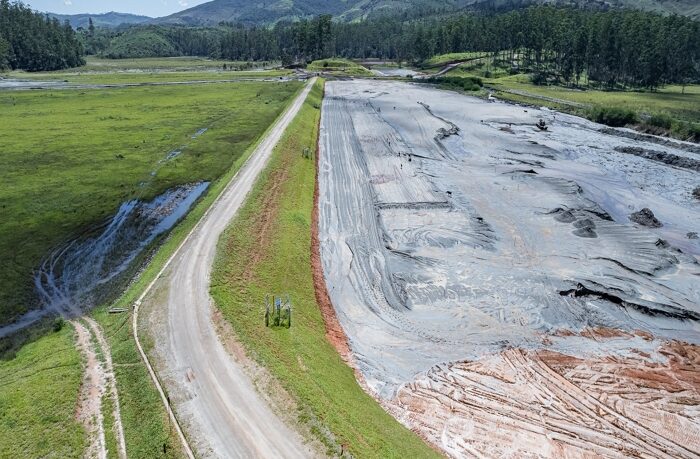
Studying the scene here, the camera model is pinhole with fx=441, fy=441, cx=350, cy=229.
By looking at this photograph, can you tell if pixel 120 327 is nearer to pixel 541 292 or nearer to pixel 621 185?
pixel 541 292

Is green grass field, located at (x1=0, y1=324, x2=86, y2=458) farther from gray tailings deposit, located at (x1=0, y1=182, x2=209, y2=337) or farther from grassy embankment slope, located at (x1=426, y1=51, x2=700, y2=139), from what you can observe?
grassy embankment slope, located at (x1=426, y1=51, x2=700, y2=139)

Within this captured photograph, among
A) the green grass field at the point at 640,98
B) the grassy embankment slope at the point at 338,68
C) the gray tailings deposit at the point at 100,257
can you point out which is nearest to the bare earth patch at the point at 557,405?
the gray tailings deposit at the point at 100,257

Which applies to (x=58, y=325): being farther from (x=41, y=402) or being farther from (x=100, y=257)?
(x=100, y=257)

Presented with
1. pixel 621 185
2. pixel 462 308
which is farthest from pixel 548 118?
pixel 462 308

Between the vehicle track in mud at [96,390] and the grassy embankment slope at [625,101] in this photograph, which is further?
the grassy embankment slope at [625,101]

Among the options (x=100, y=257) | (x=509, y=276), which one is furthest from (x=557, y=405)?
(x=100, y=257)

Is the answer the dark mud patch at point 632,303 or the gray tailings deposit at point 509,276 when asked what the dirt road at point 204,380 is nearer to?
the gray tailings deposit at point 509,276
